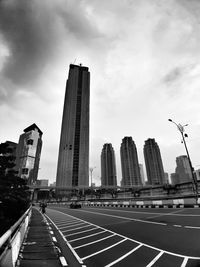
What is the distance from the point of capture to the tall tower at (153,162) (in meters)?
168

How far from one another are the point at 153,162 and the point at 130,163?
86.5 feet

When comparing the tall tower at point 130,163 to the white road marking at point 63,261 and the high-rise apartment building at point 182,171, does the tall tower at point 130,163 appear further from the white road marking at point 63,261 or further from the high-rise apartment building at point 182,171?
the white road marking at point 63,261

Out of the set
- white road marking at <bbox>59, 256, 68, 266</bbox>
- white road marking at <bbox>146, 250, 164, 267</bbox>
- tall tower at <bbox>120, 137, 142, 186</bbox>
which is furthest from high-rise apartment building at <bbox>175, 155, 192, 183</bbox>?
white road marking at <bbox>59, 256, 68, 266</bbox>

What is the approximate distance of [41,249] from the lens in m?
6.78

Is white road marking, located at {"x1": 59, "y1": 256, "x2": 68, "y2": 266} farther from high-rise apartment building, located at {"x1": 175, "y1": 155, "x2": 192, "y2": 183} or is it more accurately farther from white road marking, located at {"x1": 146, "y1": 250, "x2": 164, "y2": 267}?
high-rise apartment building, located at {"x1": 175, "y1": 155, "x2": 192, "y2": 183}

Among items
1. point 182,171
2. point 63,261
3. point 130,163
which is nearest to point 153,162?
point 130,163

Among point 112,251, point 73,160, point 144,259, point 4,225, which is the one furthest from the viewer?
point 73,160

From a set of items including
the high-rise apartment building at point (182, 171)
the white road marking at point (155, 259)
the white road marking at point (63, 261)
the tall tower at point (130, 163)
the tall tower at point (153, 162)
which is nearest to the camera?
the white road marking at point (155, 259)

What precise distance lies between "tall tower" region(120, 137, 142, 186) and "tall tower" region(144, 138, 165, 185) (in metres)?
15.2

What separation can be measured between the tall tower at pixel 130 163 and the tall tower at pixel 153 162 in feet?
50.0

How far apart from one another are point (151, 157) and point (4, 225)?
17057 cm

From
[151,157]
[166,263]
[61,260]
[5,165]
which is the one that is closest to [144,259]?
[166,263]

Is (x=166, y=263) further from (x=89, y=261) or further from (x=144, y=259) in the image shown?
(x=89, y=261)

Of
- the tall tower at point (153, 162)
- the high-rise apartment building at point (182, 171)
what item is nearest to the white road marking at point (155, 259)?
the high-rise apartment building at point (182, 171)
